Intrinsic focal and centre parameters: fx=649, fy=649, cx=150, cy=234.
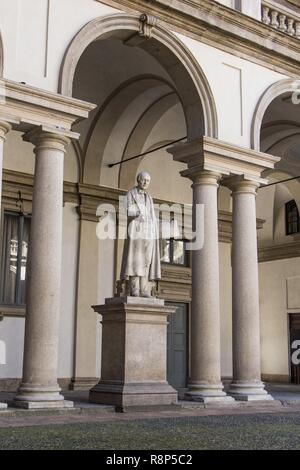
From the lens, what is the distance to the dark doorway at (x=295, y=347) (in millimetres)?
21234

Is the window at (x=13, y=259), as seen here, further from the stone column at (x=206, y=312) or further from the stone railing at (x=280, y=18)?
the stone railing at (x=280, y=18)

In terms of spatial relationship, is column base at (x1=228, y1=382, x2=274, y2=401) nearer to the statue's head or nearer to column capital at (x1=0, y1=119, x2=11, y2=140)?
the statue's head

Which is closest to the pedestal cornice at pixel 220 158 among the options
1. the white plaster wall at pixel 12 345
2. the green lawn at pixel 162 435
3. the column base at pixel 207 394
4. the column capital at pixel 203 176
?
the column capital at pixel 203 176

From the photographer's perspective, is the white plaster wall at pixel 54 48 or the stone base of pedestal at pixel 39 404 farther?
the white plaster wall at pixel 54 48

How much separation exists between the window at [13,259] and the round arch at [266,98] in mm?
5754

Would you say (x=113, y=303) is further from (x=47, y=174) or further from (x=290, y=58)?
(x=290, y=58)

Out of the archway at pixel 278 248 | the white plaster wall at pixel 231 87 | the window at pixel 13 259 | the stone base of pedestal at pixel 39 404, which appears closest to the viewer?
the stone base of pedestal at pixel 39 404

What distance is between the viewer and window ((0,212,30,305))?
590 inches

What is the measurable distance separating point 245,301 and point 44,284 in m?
4.36

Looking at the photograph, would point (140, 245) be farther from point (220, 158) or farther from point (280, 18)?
point (280, 18)

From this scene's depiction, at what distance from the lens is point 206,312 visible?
11758mm

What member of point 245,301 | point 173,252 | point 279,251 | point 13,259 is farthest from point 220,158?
point 279,251

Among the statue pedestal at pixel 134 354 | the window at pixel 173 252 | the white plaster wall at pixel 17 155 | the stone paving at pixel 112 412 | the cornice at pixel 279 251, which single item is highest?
the white plaster wall at pixel 17 155

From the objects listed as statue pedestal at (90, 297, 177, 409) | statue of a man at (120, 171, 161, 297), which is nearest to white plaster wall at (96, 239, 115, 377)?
statue of a man at (120, 171, 161, 297)
